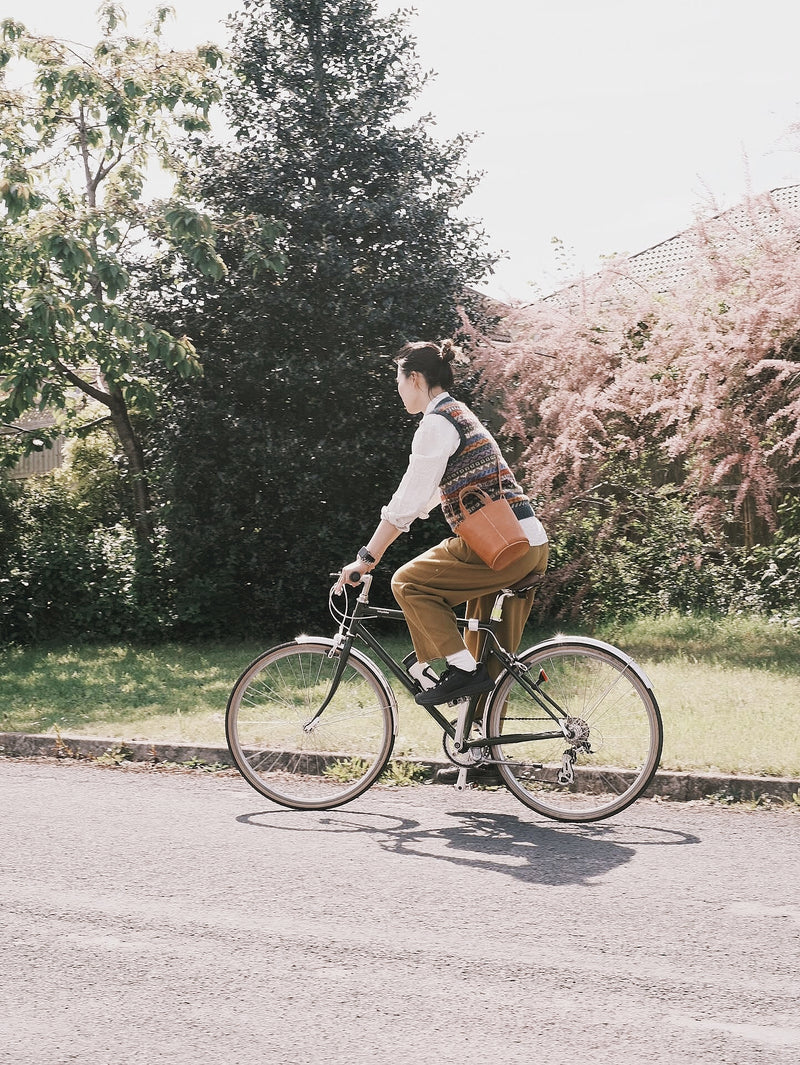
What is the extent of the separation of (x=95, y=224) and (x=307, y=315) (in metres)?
2.30

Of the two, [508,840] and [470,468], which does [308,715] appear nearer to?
[508,840]

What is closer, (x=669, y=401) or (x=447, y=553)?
(x=447, y=553)

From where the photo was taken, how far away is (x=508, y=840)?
5203 millimetres

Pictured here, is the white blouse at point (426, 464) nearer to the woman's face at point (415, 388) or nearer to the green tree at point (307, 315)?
the woman's face at point (415, 388)

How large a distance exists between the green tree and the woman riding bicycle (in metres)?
6.63

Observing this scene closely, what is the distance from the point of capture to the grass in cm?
675

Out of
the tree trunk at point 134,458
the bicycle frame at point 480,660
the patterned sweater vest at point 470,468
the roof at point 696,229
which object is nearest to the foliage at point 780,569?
the roof at point 696,229

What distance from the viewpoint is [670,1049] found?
3.14 metres

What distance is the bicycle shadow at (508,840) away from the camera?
15.7 ft

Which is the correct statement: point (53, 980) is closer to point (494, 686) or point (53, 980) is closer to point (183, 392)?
point (494, 686)

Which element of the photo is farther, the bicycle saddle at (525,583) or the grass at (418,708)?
Answer: the grass at (418,708)

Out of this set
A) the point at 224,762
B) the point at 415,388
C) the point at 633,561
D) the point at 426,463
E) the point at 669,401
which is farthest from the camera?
the point at 633,561

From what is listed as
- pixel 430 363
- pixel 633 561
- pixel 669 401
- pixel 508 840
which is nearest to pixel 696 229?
pixel 669 401

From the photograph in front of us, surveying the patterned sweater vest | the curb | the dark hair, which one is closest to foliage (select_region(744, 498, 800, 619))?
the curb
